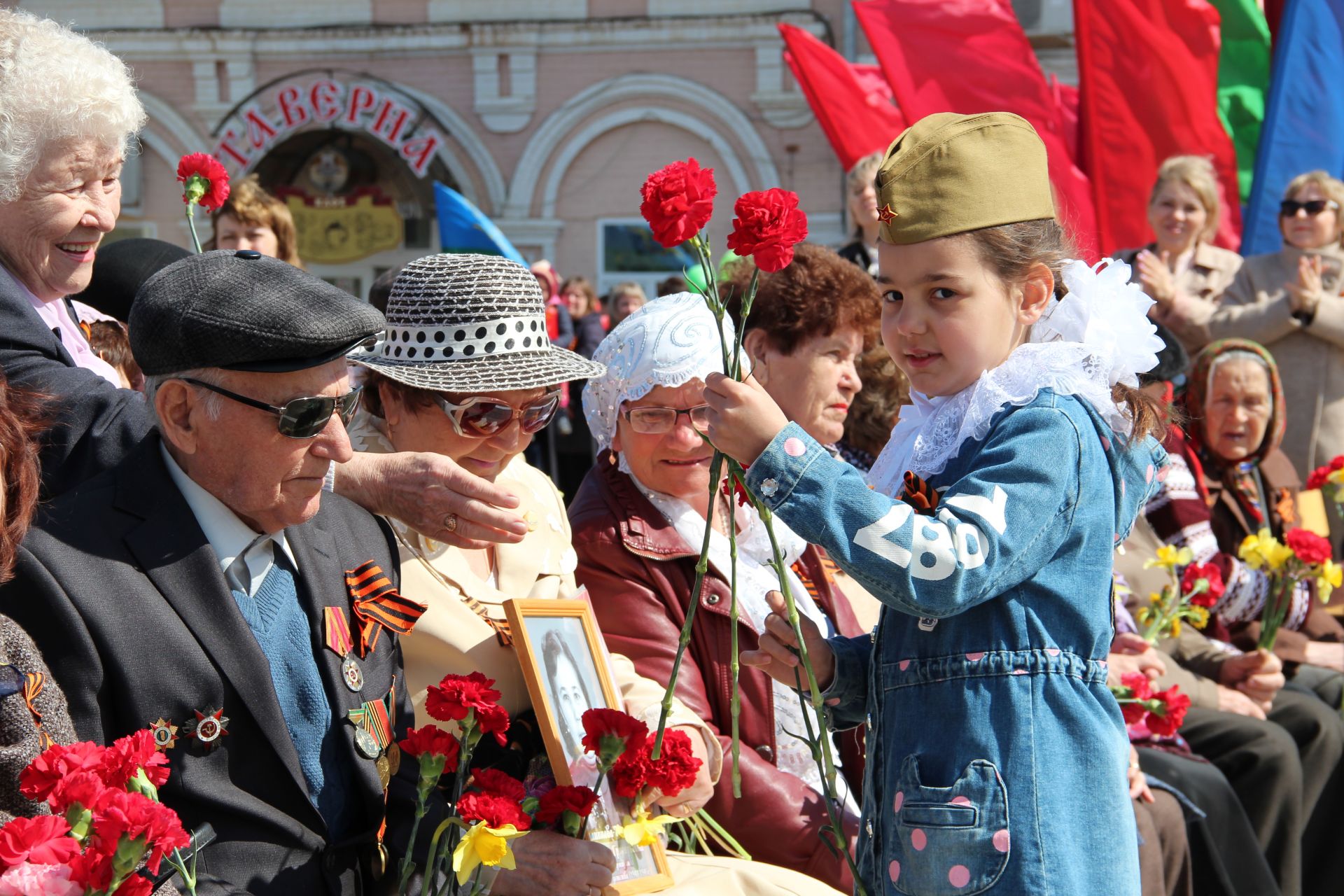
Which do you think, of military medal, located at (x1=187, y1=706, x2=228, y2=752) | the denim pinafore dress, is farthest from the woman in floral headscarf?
military medal, located at (x1=187, y1=706, x2=228, y2=752)

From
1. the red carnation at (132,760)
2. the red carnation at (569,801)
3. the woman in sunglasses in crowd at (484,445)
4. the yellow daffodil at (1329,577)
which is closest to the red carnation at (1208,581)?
the yellow daffodil at (1329,577)

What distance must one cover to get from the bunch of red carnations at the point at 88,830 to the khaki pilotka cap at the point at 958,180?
129 centimetres

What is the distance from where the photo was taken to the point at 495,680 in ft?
8.54

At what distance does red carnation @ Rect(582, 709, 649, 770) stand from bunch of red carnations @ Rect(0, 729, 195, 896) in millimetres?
630

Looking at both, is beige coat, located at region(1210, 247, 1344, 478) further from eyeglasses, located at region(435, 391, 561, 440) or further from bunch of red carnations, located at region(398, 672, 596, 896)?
bunch of red carnations, located at region(398, 672, 596, 896)

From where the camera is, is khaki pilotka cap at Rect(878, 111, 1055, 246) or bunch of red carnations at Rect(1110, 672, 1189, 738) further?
bunch of red carnations at Rect(1110, 672, 1189, 738)

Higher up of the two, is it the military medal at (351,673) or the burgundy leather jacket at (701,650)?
the military medal at (351,673)

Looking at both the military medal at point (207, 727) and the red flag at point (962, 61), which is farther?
the red flag at point (962, 61)

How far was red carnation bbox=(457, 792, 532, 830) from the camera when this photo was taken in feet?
6.33

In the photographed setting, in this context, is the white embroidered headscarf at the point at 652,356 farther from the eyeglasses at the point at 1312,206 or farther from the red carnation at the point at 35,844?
the eyeglasses at the point at 1312,206

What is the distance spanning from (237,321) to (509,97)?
1593 centimetres

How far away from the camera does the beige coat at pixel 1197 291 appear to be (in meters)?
6.38

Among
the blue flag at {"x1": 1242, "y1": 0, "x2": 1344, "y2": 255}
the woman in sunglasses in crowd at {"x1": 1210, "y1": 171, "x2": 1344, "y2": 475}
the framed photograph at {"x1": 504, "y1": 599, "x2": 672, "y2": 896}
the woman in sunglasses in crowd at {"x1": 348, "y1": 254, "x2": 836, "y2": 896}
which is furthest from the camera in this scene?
the blue flag at {"x1": 1242, "y1": 0, "x2": 1344, "y2": 255}

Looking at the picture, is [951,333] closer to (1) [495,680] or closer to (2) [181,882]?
(1) [495,680]
